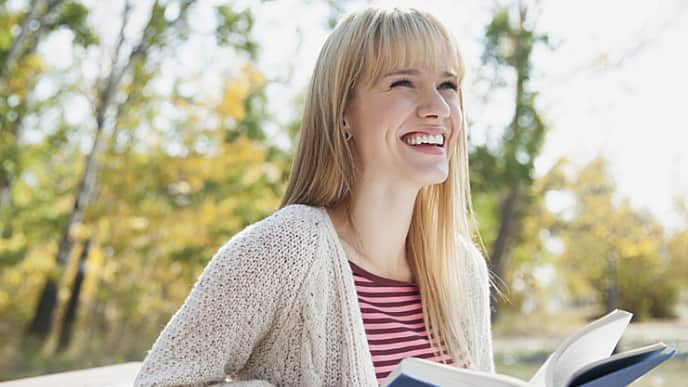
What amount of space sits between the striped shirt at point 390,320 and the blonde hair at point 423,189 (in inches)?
0.8

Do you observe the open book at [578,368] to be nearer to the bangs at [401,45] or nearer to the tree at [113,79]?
the bangs at [401,45]

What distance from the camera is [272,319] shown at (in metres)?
0.90

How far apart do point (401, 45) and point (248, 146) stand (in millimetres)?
4074

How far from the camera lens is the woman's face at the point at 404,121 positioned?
3.23 feet

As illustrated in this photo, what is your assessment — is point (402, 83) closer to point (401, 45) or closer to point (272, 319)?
point (401, 45)

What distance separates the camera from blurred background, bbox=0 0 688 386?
189 inches

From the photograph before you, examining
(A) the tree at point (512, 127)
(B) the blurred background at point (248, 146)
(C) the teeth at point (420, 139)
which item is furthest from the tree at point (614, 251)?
(C) the teeth at point (420, 139)

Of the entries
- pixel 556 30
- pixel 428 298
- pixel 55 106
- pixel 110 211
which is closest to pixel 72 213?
pixel 110 211

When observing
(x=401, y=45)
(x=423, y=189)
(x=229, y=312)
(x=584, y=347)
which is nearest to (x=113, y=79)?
(x=423, y=189)

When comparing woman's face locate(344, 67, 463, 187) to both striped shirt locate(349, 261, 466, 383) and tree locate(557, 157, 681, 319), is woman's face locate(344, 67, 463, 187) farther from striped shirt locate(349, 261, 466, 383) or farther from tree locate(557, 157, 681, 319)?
tree locate(557, 157, 681, 319)

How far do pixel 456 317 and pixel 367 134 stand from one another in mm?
334

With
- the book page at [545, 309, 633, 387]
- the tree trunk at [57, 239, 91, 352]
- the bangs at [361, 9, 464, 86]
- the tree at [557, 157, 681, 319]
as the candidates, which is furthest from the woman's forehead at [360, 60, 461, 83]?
the tree trunk at [57, 239, 91, 352]

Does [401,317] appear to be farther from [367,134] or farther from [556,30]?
[556,30]

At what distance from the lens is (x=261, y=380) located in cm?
88
